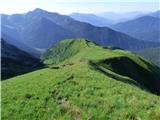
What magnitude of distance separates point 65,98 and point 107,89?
190 inches

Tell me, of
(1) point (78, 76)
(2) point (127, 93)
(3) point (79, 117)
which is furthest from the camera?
(1) point (78, 76)

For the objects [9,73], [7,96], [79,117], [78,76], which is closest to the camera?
[79,117]

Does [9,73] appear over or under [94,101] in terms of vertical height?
under

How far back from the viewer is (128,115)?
25547 mm

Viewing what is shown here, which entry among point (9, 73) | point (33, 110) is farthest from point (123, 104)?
point (9, 73)

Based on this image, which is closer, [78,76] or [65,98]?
[65,98]

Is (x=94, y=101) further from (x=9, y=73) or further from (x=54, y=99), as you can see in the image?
(x=9, y=73)

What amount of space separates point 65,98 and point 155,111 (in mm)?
10654

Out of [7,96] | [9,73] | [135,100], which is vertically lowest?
[9,73]

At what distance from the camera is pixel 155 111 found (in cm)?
2475

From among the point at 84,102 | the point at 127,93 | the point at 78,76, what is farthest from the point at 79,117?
the point at 78,76

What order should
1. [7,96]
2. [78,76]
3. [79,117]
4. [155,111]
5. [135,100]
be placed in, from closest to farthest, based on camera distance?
[155,111]
[79,117]
[135,100]
[7,96]
[78,76]

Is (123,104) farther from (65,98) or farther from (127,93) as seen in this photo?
(65,98)

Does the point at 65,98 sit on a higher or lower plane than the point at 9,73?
higher
